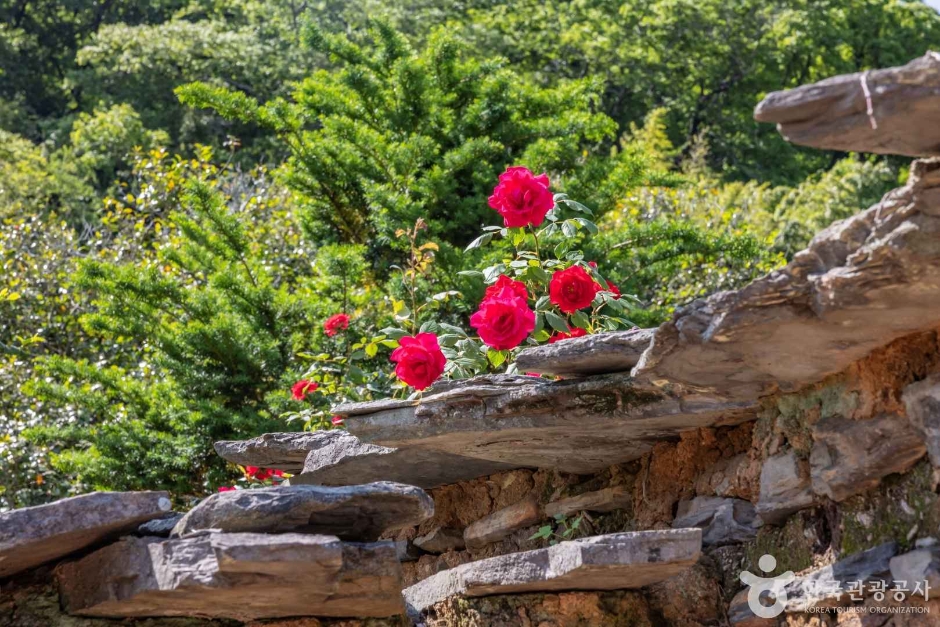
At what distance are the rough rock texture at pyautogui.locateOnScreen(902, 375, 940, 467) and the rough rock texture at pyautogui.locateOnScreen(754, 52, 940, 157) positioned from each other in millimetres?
538

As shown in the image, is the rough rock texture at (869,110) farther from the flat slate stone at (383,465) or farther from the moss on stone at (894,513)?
the flat slate stone at (383,465)

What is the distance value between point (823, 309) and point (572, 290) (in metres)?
1.47

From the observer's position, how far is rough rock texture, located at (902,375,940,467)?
2275mm

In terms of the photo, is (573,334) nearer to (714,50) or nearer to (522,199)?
(522,199)

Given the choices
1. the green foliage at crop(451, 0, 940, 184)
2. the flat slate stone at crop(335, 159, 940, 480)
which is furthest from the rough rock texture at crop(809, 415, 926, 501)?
the green foliage at crop(451, 0, 940, 184)

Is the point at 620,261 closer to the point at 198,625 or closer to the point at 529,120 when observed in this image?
the point at 529,120

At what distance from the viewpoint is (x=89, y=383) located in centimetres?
826

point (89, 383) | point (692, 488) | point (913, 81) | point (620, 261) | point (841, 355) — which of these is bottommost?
point (89, 383)

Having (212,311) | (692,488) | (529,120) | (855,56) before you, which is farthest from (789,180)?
(692,488)


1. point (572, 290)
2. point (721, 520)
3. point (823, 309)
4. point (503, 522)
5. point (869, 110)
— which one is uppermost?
point (869, 110)

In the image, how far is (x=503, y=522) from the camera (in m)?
3.52

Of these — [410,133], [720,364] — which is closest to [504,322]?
[720,364]

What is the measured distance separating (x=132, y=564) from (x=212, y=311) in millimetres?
4142

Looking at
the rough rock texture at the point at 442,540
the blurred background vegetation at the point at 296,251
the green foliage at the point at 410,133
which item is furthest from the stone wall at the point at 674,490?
the green foliage at the point at 410,133
